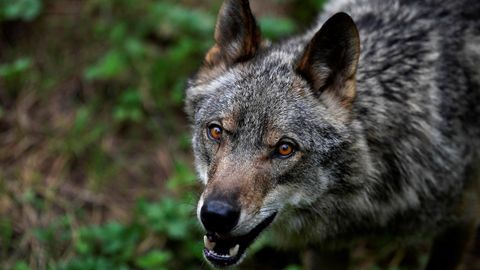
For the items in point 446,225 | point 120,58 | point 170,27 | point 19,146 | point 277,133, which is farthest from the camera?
point 170,27

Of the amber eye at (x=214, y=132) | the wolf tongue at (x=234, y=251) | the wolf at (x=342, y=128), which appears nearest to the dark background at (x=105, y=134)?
the wolf at (x=342, y=128)

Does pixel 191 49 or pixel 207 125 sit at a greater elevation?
pixel 207 125

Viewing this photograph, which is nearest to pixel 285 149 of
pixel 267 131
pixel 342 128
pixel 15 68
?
pixel 267 131

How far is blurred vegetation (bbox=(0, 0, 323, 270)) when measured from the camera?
21.1ft

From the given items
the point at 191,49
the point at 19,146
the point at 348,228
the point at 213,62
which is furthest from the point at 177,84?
the point at 348,228

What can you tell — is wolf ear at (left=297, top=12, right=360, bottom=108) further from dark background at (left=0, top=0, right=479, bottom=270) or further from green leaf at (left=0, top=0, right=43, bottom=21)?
green leaf at (left=0, top=0, right=43, bottom=21)

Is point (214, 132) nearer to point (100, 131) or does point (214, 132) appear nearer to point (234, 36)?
point (234, 36)

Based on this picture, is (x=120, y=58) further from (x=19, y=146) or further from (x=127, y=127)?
(x=19, y=146)

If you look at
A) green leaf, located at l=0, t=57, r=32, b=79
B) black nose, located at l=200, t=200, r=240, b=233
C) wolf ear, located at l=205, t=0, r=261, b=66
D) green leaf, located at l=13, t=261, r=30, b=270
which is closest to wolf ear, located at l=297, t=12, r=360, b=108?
wolf ear, located at l=205, t=0, r=261, b=66

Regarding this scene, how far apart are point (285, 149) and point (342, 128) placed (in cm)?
46

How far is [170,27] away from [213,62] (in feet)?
11.7

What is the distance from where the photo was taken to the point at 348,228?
16.4 feet

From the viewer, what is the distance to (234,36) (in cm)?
495

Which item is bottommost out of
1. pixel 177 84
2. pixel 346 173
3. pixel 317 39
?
pixel 177 84
